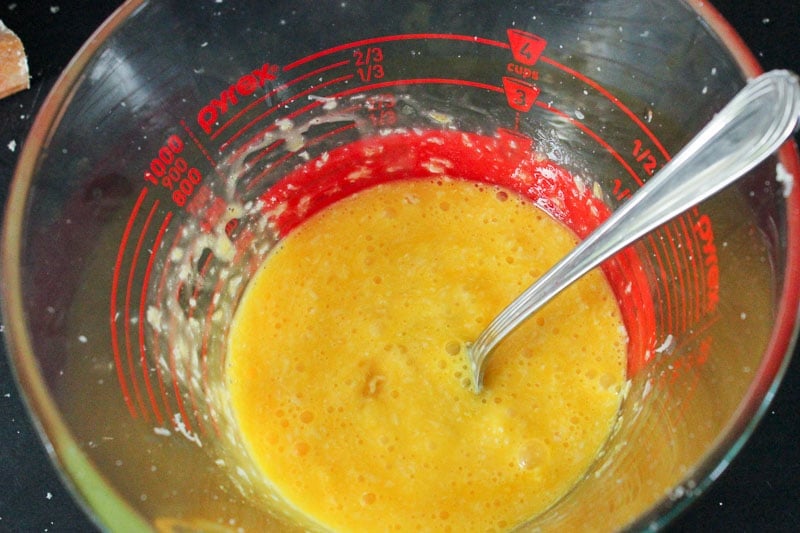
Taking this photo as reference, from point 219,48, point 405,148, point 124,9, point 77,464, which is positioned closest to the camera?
point 77,464

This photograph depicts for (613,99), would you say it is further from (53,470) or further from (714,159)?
(53,470)

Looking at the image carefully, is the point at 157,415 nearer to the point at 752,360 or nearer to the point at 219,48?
the point at 219,48

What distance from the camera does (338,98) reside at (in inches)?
43.1

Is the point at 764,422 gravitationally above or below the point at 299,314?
below

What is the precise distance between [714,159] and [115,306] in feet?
2.16

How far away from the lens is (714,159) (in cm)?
71

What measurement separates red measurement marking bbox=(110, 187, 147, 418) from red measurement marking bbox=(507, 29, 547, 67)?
51 centimetres

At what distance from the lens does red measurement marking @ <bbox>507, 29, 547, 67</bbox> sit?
1004 mm

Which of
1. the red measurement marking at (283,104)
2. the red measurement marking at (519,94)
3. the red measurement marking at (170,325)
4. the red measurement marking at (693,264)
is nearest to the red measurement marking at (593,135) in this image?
the red measurement marking at (519,94)

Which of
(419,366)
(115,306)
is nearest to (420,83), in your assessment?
(419,366)

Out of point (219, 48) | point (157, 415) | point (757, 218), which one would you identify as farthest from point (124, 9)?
point (757, 218)

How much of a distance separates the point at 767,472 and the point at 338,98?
78 cm

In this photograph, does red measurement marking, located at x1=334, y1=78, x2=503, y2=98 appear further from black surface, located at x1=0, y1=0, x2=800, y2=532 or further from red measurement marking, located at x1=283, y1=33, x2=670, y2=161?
black surface, located at x1=0, y1=0, x2=800, y2=532

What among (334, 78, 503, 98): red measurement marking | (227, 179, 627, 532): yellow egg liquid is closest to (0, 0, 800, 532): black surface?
(227, 179, 627, 532): yellow egg liquid
